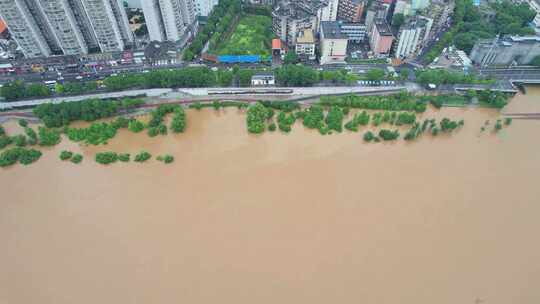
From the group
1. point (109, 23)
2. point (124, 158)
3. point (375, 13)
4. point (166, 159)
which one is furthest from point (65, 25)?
point (375, 13)

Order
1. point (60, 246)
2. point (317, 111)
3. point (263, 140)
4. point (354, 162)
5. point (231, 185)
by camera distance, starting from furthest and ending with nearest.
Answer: point (317, 111) < point (263, 140) < point (354, 162) < point (231, 185) < point (60, 246)

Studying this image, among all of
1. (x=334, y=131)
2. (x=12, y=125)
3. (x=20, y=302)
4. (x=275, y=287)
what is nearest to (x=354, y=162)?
(x=334, y=131)

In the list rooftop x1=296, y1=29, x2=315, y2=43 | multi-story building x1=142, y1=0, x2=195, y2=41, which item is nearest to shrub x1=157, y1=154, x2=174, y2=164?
multi-story building x1=142, y1=0, x2=195, y2=41

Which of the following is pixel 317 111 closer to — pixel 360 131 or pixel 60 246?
pixel 360 131

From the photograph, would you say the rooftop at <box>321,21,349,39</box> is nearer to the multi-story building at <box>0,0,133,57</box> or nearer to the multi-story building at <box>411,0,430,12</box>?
the multi-story building at <box>411,0,430,12</box>

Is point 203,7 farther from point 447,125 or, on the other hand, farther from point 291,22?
point 447,125
